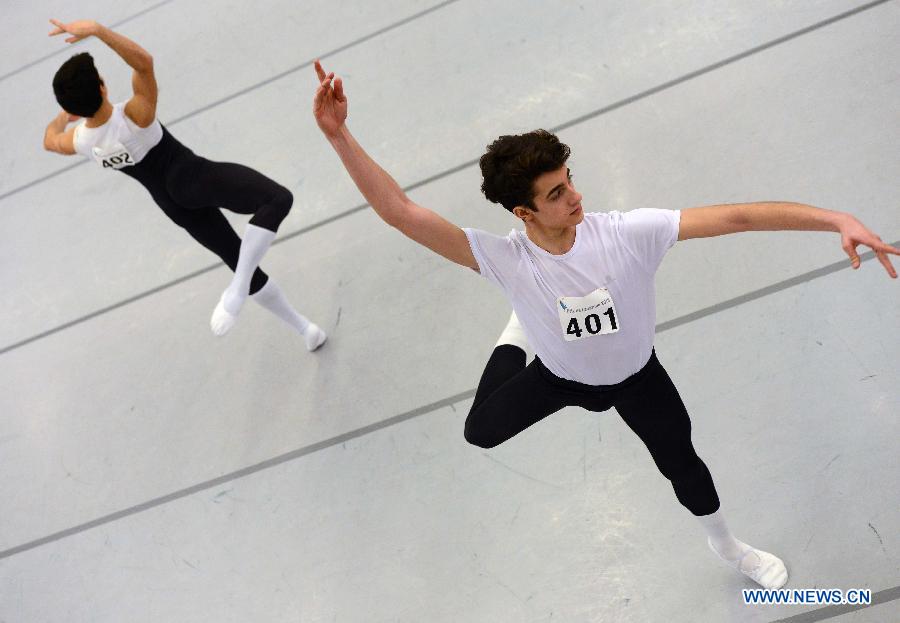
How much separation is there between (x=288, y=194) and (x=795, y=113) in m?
1.68

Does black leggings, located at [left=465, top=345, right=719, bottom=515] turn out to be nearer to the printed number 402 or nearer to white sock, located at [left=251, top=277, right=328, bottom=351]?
white sock, located at [left=251, top=277, right=328, bottom=351]

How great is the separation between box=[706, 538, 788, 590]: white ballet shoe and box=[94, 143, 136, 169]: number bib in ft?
6.30

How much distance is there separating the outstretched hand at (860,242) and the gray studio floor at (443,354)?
882mm

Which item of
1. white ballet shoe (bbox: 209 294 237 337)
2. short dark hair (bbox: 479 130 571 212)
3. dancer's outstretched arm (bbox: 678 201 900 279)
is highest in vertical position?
short dark hair (bbox: 479 130 571 212)

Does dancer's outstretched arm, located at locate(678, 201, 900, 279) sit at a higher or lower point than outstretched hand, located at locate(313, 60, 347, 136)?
lower

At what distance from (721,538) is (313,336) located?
5.04 feet

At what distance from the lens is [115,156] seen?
2.53 metres

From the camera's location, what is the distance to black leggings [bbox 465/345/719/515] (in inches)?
67.3

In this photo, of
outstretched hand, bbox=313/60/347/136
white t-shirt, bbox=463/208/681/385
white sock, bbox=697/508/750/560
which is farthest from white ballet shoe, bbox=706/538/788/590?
outstretched hand, bbox=313/60/347/136

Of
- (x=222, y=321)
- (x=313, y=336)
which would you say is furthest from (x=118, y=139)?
(x=313, y=336)

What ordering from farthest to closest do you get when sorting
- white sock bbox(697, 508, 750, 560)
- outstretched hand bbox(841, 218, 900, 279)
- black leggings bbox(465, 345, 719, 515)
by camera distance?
white sock bbox(697, 508, 750, 560) < black leggings bbox(465, 345, 719, 515) < outstretched hand bbox(841, 218, 900, 279)

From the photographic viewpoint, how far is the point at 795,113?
112 inches

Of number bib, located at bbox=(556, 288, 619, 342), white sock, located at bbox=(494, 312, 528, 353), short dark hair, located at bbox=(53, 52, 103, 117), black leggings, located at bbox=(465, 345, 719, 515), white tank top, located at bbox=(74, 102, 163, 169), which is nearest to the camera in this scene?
number bib, located at bbox=(556, 288, 619, 342)

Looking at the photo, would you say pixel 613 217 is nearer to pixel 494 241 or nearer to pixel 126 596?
pixel 494 241
